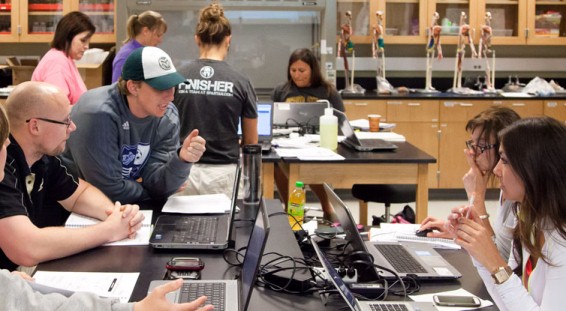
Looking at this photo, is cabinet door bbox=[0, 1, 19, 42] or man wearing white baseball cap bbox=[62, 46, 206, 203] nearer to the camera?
man wearing white baseball cap bbox=[62, 46, 206, 203]

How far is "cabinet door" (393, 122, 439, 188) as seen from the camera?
6512 millimetres

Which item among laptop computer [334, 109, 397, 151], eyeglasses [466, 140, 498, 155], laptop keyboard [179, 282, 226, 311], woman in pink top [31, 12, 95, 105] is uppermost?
woman in pink top [31, 12, 95, 105]

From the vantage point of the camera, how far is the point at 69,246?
83.8 inches

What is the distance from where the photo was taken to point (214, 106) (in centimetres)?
369

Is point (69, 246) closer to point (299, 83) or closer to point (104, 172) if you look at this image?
point (104, 172)

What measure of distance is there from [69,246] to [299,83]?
3476 mm

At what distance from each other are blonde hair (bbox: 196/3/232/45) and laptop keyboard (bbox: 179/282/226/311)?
6.85ft

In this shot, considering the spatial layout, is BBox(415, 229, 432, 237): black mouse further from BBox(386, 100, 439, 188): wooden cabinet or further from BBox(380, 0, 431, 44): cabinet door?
BBox(380, 0, 431, 44): cabinet door

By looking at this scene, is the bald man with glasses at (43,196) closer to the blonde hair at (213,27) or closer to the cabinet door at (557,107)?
the blonde hair at (213,27)

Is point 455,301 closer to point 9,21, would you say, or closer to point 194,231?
point 194,231

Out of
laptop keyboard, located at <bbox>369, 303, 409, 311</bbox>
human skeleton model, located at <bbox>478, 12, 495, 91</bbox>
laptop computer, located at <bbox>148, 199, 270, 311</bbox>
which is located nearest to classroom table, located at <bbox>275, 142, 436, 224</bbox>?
laptop computer, located at <bbox>148, 199, 270, 311</bbox>

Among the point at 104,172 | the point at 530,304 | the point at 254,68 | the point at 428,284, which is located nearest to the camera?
the point at 530,304

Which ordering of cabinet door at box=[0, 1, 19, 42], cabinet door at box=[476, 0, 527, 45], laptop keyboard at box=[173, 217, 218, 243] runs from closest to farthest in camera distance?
1. laptop keyboard at box=[173, 217, 218, 243]
2. cabinet door at box=[0, 1, 19, 42]
3. cabinet door at box=[476, 0, 527, 45]

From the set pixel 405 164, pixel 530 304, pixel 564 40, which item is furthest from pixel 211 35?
pixel 564 40
